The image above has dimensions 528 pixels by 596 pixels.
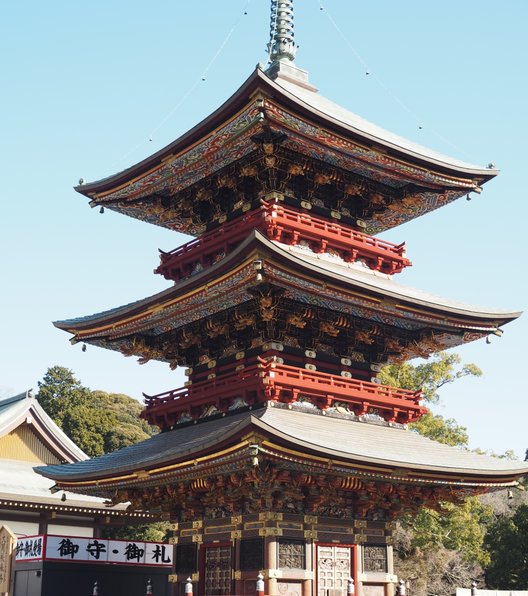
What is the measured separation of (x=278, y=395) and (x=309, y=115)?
782 centimetres

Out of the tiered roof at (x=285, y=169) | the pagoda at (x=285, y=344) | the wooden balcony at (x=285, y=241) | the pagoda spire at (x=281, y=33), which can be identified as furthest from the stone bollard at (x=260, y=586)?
the pagoda spire at (x=281, y=33)

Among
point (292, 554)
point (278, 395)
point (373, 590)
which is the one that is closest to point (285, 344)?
point (278, 395)

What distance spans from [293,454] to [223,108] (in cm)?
967

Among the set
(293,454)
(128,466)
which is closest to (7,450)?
(128,466)

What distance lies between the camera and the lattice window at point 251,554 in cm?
2106

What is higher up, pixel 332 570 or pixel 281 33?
pixel 281 33

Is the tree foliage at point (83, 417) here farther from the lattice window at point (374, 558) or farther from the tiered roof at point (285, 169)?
the lattice window at point (374, 558)

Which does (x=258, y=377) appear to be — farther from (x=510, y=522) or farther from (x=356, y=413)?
(x=510, y=522)

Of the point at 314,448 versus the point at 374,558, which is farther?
the point at 374,558

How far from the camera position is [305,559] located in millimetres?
21453

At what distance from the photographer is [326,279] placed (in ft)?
71.5

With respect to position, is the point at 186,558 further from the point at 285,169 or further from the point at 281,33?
the point at 281,33

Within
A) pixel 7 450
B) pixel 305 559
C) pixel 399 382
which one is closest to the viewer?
pixel 305 559

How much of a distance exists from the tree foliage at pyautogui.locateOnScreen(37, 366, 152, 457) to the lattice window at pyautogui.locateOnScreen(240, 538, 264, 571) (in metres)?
42.6
